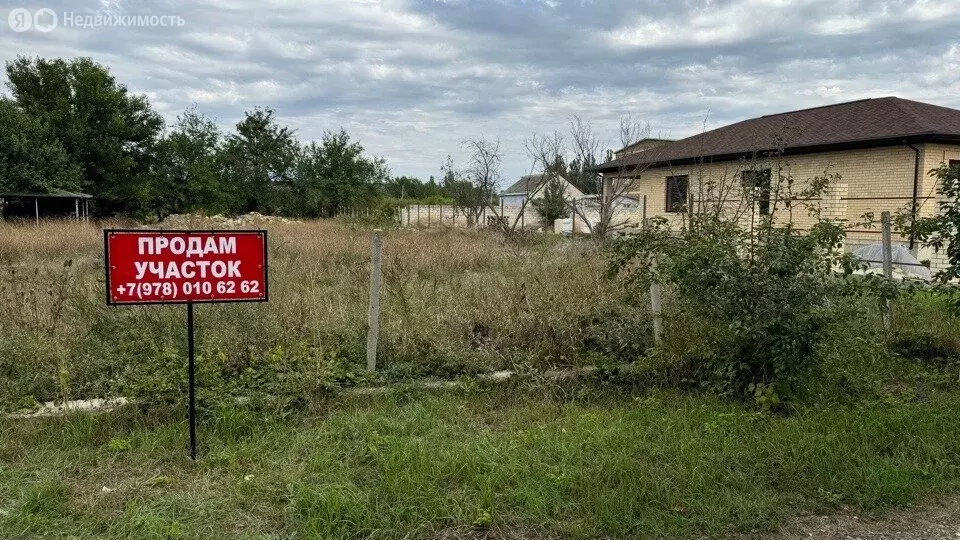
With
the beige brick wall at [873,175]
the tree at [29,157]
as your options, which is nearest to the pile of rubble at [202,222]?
the tree at [29,157]

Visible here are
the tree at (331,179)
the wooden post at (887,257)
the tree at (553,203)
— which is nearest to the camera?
the wooden post at (887,257)

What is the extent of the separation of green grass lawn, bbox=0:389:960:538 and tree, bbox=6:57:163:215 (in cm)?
3253

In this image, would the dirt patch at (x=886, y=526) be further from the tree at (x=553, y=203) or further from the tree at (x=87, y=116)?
the tree at (x=87, y=116)

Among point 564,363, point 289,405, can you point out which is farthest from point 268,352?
point 564,363

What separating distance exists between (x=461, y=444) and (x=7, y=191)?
102 feet

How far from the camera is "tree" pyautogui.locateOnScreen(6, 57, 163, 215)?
30.9m

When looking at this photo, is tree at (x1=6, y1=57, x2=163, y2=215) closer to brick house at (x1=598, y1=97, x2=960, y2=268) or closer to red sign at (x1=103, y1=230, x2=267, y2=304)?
brick house at (x1=598, y1=97, x2=960, y2=268)

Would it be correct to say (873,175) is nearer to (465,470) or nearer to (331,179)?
(465,470)

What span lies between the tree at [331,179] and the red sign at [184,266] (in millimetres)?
34114

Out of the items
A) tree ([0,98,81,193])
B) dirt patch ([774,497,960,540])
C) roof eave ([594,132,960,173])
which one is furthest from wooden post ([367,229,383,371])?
tree ([0,98,81,193])

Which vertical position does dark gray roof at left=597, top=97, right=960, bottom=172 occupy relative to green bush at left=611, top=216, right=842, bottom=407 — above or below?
above

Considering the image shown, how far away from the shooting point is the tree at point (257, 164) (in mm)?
39188

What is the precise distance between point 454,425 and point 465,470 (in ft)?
2.30

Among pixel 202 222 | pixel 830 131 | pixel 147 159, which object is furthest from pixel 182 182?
pixel 830 131
